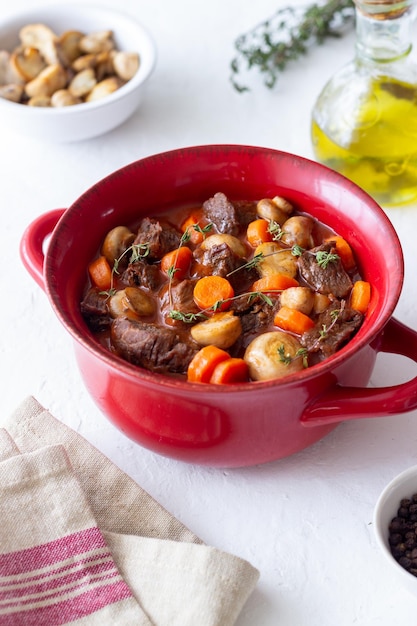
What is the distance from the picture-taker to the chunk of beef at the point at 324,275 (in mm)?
2373

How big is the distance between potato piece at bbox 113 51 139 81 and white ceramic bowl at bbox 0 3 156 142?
36mm

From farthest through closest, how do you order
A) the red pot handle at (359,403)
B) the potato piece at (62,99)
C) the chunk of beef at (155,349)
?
the potato piece at (62,99) → the chunk of beef at (155,349) → the red pot handle at (359,403)

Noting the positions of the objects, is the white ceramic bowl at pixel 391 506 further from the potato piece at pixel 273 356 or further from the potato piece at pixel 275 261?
the potato piece at pixel 275 261

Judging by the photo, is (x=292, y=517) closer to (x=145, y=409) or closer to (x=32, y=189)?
(x=145, y=409)

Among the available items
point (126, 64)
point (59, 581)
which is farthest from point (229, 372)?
point (126, 64)

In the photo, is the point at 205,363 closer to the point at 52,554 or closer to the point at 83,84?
the point at 52,554

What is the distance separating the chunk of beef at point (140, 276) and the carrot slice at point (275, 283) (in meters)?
0.28

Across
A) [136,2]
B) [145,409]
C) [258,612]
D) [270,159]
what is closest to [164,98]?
[136,2]

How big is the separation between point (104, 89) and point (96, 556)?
6.15 feet

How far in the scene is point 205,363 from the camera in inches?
84.9

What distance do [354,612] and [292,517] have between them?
294 mm

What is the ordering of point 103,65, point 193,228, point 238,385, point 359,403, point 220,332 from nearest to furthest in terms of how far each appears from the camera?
point 238,385 < point 359,403 < point 220,332 < point 193,228 < point 103,65

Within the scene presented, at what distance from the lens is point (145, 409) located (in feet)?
7.03

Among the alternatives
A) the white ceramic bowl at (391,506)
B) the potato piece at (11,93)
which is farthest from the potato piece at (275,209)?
the potato piece at (11,93)
